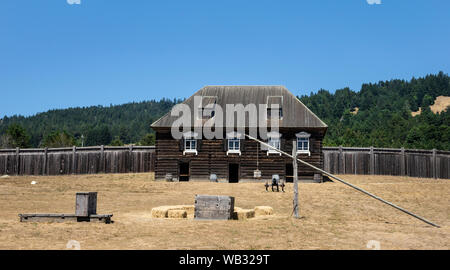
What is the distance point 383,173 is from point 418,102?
143793 mm

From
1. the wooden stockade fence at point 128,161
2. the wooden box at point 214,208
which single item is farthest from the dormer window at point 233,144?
the wooden box at point 214,208

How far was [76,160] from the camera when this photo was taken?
39094 mm

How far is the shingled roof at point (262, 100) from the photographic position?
35.5 metres

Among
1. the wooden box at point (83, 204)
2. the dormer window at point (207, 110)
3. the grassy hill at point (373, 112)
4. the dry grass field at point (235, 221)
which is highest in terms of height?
the grassy hill at point (373, 112)

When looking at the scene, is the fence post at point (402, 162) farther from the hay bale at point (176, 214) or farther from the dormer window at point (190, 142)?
the hay bale at point (176, 214)

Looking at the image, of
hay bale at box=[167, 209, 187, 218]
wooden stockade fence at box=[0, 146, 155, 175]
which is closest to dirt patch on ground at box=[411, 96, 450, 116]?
wooden stockade fence at box=[0, 146, 155, 175]

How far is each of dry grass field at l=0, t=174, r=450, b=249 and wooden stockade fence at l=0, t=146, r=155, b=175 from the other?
474 centimetres

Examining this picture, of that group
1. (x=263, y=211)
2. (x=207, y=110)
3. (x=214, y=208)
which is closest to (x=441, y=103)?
(x=207, y=110)

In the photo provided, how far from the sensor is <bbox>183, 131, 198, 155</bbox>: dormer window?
3553cm

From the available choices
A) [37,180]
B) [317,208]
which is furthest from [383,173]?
[37,180]

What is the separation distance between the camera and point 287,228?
51.5 feet

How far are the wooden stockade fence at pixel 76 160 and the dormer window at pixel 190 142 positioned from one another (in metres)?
5.45
